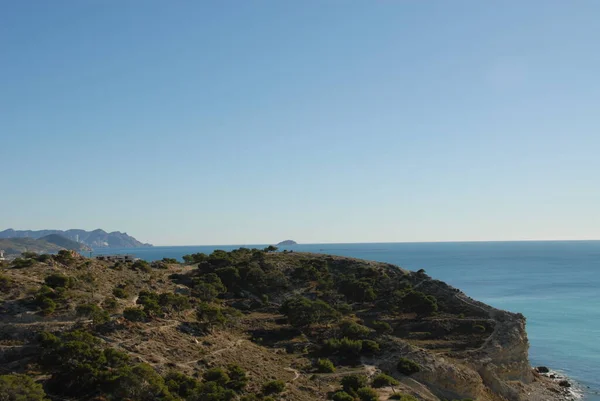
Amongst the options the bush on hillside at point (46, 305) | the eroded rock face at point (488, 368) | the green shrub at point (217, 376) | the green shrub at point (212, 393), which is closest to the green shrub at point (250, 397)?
the green shrub at point (212, 393)

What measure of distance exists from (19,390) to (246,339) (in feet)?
91.3

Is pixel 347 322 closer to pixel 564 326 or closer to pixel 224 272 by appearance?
pixel 224 272

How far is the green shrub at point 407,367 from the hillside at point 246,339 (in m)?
0.14

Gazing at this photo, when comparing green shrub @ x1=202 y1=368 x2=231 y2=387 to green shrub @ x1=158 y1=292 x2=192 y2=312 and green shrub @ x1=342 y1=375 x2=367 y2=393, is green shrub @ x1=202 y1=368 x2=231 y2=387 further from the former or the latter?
green shrub @ x1=158 y1=292 x2=192 y2=312

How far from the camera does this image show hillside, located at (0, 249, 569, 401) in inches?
1283

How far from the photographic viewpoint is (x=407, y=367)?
149 ft

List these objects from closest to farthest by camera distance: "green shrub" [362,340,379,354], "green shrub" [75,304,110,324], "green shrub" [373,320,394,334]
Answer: "green shrub" [75,304,110,324] < "green shrub" [362,340,379,354] < "green shrub" [373,320,394,334]

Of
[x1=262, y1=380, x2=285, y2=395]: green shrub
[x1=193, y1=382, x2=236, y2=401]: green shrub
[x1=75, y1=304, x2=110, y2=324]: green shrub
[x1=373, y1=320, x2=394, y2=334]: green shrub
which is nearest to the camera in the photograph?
[x1=193, y1=382, x2=236, y2=401]: green shrub

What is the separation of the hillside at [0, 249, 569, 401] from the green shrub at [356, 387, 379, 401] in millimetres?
91

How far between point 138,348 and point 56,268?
27861mm

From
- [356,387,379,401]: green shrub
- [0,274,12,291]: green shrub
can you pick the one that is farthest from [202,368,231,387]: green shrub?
[0,274,12,291]: green shrub

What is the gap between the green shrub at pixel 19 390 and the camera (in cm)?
2502

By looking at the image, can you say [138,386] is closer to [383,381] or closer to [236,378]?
[236,378]

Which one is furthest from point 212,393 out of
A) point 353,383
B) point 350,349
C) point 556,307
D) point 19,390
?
Result: point 556,307
